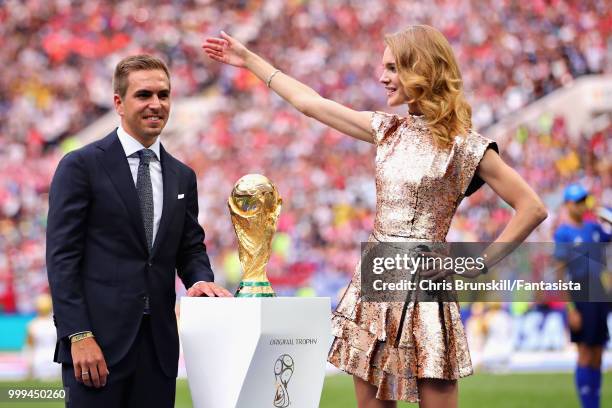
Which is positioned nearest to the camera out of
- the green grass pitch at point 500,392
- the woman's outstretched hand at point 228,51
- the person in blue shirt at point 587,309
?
the woman's outstretched hand at point 228,51

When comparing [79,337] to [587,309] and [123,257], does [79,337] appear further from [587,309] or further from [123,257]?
[587,309]

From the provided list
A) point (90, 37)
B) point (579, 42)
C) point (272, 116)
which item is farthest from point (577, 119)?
point (90, 37)

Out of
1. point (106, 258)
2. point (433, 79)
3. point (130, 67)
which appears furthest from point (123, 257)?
point (433, 79)

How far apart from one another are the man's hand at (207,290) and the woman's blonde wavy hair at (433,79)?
800 mm

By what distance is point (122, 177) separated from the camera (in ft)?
9.93

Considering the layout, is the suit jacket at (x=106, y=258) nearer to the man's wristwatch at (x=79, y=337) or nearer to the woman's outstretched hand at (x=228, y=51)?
the man's wristwatch at (x=79, y=337)

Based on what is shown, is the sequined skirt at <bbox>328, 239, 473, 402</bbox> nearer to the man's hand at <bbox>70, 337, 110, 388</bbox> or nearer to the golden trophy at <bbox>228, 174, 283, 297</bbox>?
the golden trophy at <bbox>228, 174, 283, 297</bbox>

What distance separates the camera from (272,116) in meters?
14.6

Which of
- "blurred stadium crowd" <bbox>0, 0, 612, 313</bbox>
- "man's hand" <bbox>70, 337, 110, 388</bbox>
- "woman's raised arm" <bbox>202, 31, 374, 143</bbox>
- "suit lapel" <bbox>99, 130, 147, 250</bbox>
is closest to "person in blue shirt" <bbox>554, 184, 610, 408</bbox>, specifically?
"woman's raised arm" <bbox>202, 31, 374, 143</bbox>

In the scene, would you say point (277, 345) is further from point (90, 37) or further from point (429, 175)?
point (90, 37)

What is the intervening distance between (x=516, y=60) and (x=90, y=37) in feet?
21.8

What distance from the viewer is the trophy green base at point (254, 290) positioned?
2.94m

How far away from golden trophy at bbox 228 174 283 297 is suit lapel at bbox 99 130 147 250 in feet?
0.95

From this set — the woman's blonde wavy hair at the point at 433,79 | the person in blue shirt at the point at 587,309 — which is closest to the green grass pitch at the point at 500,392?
the person in blue shirt at the point at 587,309
